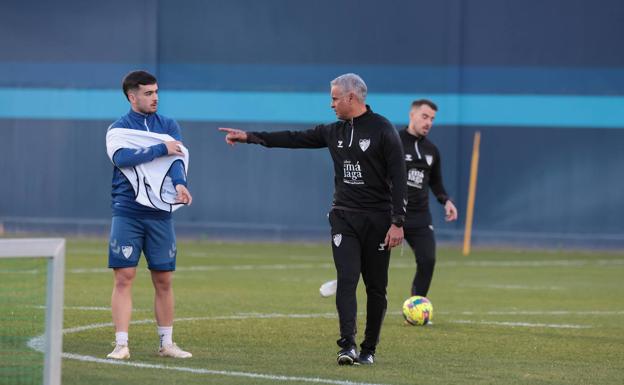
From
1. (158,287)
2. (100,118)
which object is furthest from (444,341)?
(100,118)

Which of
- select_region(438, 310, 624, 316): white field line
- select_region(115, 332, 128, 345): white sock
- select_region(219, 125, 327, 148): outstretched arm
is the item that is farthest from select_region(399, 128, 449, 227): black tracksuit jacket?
select_region(115, 332, 128, 345): white sock

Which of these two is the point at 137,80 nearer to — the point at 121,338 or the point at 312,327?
the point at 121,338

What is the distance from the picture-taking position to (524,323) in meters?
13.2

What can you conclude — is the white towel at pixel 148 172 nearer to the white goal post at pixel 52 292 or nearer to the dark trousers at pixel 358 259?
the dark trousers at pixel 358 259

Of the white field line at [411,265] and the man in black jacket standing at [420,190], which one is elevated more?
the man in black jacket standing at [420,190]

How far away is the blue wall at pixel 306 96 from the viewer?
26.2 metres

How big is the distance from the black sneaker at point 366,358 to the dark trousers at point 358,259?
0.12ft

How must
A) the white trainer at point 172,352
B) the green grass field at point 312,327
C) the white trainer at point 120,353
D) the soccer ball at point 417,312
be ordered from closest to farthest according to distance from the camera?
the green grass field at point 312,327, the white trainer at point 120,353, the white trainer at point 172,352, the soccer ball at point 417,312

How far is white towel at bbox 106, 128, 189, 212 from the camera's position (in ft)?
32.3

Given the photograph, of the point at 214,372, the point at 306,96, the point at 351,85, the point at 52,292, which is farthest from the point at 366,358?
the point at 306,96

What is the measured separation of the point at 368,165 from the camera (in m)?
9.95

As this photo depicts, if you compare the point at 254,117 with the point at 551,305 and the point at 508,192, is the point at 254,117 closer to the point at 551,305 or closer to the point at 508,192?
the point at 508,192

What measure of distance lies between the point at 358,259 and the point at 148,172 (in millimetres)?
1619

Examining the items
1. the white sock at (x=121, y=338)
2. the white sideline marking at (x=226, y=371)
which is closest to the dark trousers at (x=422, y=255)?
the white sideline marking at (x=226, y=371)
